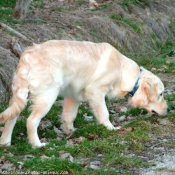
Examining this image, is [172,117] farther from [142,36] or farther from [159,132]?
[142,36]

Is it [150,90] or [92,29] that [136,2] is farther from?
[150,90]

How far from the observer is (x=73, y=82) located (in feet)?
25.0

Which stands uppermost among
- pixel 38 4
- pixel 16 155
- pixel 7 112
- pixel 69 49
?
pixel 69 49

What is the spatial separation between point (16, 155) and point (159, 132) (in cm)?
239

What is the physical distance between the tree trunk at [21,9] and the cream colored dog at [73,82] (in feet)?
18.8

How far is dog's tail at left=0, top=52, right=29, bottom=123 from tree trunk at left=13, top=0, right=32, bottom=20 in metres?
6.56

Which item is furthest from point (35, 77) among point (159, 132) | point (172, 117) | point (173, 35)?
point (173, 35)

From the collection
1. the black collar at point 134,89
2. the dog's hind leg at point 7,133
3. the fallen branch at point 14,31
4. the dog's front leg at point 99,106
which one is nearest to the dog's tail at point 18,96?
the dog's hind leg at point 7,133

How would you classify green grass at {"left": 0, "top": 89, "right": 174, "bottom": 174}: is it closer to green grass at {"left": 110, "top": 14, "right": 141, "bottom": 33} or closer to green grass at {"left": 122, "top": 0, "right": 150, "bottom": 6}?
green grass at {"left": 110, "top": 14, "right": 141, "bottom": 33}

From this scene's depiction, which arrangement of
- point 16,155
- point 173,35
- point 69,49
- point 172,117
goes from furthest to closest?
point 173,35 < point 172,117 < point 69,49 < point 16,155

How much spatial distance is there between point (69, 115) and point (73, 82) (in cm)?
75


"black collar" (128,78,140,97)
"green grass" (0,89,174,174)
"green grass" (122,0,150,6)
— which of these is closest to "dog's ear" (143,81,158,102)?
"black collar" (128,78,140,97)

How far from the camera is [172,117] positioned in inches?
339

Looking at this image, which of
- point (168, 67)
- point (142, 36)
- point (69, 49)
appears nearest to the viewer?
point (69, 49)
